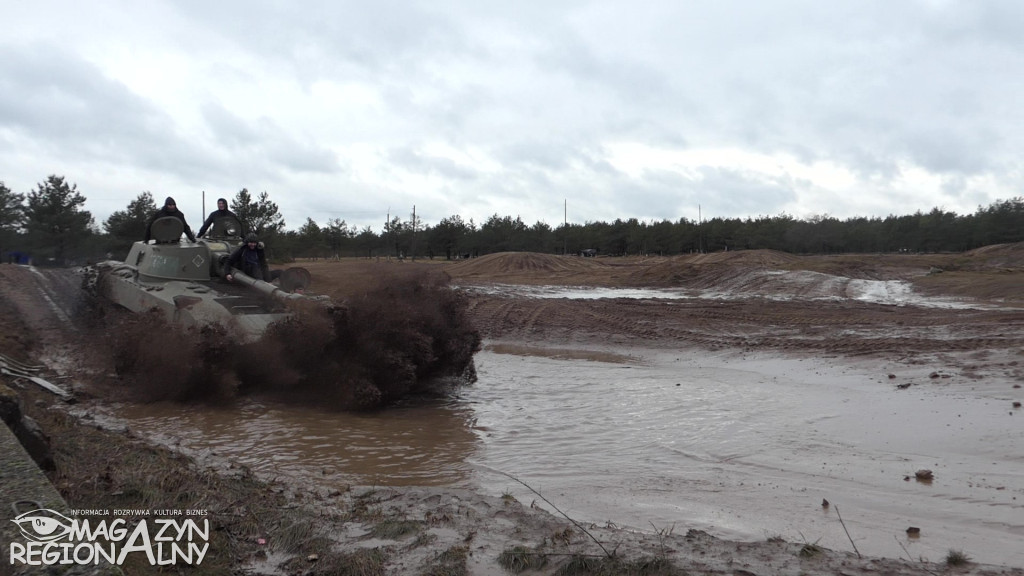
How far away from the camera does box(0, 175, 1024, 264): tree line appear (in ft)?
116

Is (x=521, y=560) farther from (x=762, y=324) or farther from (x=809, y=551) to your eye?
(x=762, y=324)

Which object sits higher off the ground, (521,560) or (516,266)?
(516,266)

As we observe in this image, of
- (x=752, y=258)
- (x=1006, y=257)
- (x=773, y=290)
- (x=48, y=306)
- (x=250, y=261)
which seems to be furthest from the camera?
(x=752, y=258)

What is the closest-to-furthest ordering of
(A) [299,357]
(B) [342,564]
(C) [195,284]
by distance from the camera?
1. (B) [342,564]
2. (A) [299,357]
3. (C) [195,284]

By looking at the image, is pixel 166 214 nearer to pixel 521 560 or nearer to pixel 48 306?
pixel 48 306

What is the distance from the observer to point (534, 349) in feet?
52.4

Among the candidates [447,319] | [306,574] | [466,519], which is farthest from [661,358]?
[306,574]

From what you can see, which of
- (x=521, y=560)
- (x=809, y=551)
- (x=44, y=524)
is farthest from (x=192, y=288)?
(x=809, y=551)

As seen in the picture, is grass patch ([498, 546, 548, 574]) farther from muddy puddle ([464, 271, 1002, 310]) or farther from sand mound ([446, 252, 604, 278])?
sand mound ([446, 252, 604, 278])

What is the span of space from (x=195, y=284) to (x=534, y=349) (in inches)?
273

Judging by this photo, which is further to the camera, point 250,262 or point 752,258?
point 752,258

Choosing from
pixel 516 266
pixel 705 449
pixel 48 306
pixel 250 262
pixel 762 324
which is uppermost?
pixel 516 266

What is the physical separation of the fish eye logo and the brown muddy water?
3.02 meters

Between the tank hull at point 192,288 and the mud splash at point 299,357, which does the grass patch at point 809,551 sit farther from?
the tank hull at point 192,288
